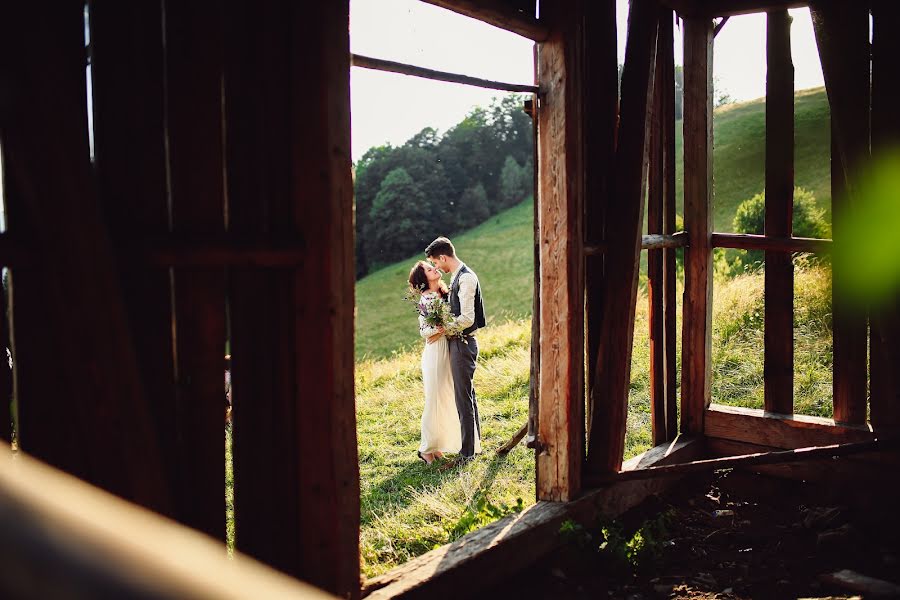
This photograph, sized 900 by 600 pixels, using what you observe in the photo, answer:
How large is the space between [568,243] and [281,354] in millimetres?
2072

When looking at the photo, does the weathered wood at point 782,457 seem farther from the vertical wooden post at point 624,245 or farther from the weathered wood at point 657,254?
the weathered wood at point 657,254

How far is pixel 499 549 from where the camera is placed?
4.04 meters

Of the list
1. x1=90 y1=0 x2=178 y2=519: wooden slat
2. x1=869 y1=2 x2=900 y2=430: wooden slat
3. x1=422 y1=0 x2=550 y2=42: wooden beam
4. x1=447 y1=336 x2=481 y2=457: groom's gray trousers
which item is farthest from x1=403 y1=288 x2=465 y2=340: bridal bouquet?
x1=90 y1=0 x2=178 y2=519: wooden slat

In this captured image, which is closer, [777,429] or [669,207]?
[777,429]

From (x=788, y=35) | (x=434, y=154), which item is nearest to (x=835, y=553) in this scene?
(x=788, y=35)

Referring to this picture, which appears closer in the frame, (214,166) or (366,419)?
(214,166)

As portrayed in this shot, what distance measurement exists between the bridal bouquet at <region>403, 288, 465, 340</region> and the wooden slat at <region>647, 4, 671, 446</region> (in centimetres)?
202

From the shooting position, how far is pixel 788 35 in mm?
5746

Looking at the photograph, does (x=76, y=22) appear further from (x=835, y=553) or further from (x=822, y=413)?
(x=822, y=413)

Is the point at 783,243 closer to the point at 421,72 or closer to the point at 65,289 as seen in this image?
the point at 421,72

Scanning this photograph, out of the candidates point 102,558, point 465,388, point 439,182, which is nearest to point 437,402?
point 465,388

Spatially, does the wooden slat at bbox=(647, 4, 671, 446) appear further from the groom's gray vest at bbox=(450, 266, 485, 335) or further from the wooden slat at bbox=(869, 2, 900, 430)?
the groom's gray vest at bbox=(450, 266, 485, 335)

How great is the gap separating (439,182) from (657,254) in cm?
4665

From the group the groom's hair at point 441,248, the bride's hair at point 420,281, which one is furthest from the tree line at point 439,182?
the groom's hair at point 441,248
